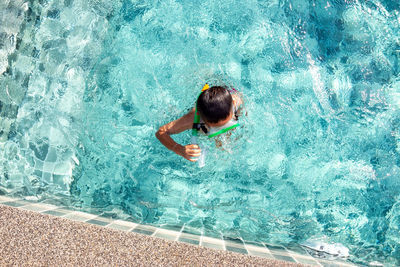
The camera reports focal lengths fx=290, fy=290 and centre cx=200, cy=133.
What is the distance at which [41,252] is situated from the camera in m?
2.42

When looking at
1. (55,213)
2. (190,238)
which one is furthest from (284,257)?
(55,213)

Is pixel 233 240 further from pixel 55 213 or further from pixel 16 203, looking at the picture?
pixel 16 203

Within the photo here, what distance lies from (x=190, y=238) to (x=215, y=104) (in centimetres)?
140

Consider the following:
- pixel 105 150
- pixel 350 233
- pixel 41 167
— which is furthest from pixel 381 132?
pixel 41 167

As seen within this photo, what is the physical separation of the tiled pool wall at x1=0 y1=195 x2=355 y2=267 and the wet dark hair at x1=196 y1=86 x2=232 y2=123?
3.96 feet

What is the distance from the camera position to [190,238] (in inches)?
110

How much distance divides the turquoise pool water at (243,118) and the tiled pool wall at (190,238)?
1.03 feet

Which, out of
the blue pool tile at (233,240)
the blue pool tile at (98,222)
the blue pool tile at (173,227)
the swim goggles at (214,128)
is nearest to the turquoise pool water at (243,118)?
the blue pool tile at (173,227)

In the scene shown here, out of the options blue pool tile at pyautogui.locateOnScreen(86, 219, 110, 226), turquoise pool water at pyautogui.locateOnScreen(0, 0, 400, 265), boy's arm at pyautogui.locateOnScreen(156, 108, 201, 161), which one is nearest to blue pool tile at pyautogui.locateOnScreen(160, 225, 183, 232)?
turquoise pool water at pyautogui.locateOnScreen(0, 0, 400, 265)

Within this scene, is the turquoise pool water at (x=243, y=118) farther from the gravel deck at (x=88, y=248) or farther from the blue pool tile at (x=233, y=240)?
the gravel deck at (x=88, y=248)

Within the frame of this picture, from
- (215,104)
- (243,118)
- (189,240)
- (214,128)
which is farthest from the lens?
(243,118)

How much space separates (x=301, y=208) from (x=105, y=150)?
2.54 meters

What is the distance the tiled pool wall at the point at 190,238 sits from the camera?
106 inches

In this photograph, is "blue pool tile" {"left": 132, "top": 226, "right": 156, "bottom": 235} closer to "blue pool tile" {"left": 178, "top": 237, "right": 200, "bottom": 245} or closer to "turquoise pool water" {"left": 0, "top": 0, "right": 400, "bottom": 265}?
"blue pool tile" {"left": 178, "top": 237, "right": 200, "bottom": 245}
